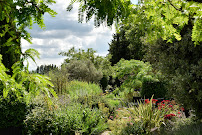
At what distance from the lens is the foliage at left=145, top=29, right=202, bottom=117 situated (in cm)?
430

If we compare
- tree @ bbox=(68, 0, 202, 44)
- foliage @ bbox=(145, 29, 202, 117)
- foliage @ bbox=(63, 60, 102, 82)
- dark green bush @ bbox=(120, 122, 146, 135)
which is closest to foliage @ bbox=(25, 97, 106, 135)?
dark green bush @ bbox=(120, 122, 146, 135)

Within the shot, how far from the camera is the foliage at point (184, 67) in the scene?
169 inches

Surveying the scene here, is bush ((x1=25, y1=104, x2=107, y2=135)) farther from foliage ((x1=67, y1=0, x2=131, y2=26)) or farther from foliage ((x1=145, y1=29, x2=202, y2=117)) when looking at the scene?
foliage ((x1=67, y1=0, x2=131, y2=26))

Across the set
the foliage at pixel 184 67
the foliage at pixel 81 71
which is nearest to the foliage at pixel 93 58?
the foliage at pixel 81 71

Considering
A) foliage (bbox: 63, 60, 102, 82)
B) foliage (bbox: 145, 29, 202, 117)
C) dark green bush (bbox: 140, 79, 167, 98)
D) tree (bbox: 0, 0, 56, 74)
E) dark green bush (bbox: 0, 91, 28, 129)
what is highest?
tree (bbox: 0, 0, 56, 74)

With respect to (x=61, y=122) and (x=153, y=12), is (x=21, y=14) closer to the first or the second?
(x=153, y=12)

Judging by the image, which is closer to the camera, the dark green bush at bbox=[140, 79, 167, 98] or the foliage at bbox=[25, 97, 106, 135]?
the foliage at bbox=[25, 97, 106, 135]

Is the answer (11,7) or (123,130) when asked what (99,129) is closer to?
(123,130)

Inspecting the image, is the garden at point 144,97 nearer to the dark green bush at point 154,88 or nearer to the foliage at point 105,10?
the foliage at point 105,10

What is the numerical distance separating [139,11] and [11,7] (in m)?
1.63

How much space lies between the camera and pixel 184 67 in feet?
15.5

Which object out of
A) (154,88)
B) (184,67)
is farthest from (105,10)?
(154,88)

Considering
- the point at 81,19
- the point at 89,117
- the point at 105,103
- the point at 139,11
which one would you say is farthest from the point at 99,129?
the point at 81,19

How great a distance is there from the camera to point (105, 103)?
7.31 m
